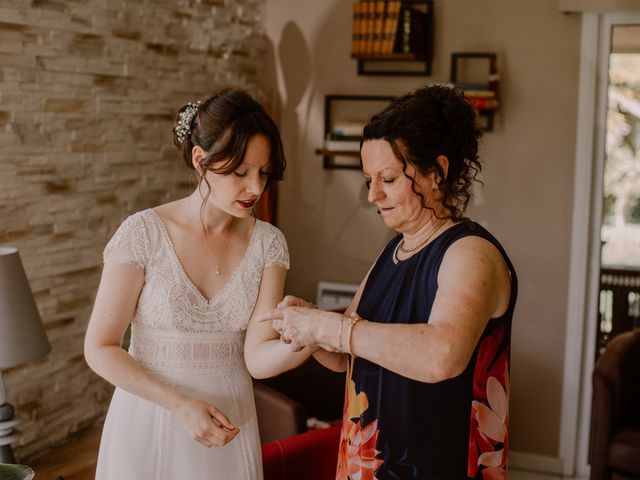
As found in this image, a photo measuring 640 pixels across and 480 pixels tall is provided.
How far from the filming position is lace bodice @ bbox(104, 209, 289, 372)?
1.82 m

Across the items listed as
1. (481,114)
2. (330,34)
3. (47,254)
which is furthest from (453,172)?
(330,34)

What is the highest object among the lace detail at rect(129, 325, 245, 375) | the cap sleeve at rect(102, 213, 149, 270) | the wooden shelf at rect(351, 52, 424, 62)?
the wooden shelf at rect(351, 52, 424, 62)

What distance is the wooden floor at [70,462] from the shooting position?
3051 mm

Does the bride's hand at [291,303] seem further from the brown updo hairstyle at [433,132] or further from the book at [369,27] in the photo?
the book at [369,27]

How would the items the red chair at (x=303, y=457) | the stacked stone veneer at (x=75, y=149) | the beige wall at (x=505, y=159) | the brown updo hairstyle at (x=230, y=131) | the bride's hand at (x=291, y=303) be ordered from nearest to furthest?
the bride's hand at (x=291, y=303)
the brown updo hairstyle at (x=230, y=131)
the red chair at (x=303, y=457)
the stacked stone veneer at (x=75, y=149)
the beige wall at (x=505, y=159)

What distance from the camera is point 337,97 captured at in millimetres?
A: 4520

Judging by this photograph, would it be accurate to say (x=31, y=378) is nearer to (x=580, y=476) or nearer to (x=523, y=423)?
(x=523, y=423)

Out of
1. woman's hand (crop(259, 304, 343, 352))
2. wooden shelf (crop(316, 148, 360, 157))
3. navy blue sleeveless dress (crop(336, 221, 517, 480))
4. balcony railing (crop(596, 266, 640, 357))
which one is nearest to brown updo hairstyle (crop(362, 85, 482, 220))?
navy blue sleeveless dress (crop(336, 221, 517, 480))

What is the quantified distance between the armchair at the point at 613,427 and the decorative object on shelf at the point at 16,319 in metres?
2.49

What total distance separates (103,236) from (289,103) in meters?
1.65

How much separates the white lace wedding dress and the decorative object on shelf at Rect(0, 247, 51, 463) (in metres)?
0.51

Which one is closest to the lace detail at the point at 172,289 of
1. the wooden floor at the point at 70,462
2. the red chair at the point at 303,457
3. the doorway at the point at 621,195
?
the red chair at the point at 303,457

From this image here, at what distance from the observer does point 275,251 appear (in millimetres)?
1944

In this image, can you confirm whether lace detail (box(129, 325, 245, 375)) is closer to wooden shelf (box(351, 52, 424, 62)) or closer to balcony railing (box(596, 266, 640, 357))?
wooden shelf (box(351, 52, 424, 62))
